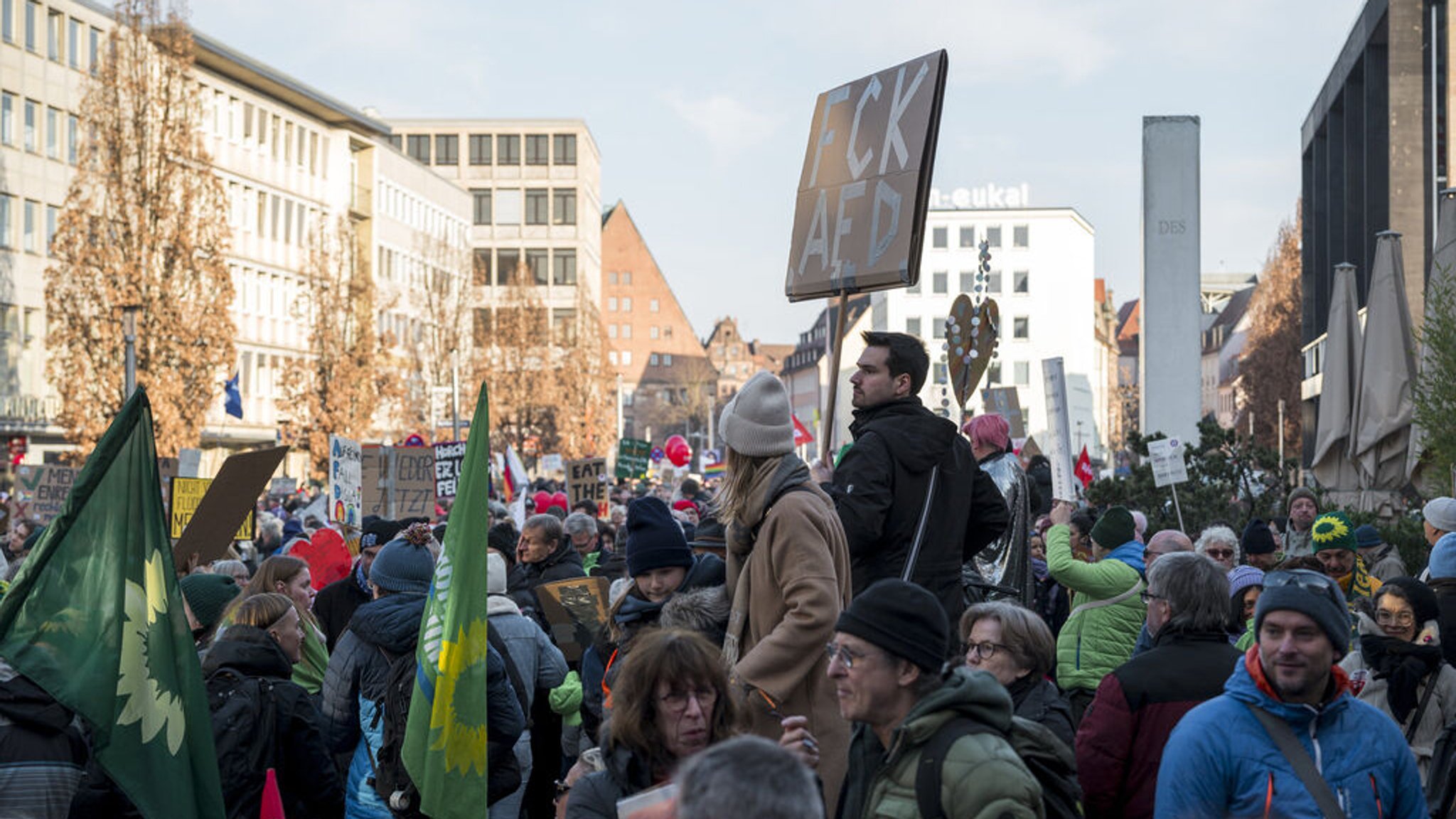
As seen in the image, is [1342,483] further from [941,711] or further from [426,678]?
[941,711]

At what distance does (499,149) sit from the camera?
392ft

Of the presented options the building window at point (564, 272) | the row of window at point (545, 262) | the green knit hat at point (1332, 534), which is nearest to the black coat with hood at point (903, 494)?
the green knit hat at point (1332, 534)

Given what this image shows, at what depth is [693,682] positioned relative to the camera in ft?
15.9

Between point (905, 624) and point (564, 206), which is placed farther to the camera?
point (564, 206)

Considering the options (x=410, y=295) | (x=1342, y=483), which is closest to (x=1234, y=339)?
(x=410, y=295)

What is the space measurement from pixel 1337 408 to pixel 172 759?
16967mm

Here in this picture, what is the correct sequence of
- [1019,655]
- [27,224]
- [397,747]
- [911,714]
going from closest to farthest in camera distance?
[911,714] < [1019,655] < [397,747] < [27,224]

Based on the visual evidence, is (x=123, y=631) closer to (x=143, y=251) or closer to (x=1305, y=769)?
(x=1305, y=769)

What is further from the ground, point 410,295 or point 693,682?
point 410,295

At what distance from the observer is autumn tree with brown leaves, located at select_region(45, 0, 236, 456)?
133ft

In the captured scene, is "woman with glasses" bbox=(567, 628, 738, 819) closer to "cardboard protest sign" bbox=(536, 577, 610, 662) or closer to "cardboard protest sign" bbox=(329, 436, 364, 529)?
"cardboard protest sign" bbox=(536, 577, 610, 662)

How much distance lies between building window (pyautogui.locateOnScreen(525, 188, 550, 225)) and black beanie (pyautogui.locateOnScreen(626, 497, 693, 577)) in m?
112

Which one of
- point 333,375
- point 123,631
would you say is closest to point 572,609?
point 123,631

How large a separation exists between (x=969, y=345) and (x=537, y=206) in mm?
100420
